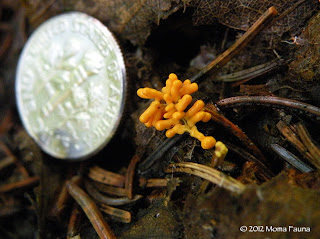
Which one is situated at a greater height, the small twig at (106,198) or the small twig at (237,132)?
the small twig at (237,132)

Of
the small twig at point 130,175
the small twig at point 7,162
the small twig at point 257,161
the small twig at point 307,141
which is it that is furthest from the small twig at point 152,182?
the small twig at point 7,162

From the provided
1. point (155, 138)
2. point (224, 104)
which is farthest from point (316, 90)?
point (155, 138)

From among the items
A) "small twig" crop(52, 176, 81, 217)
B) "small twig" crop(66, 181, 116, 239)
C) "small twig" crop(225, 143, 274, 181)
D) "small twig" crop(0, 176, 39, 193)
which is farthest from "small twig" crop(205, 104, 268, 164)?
"small twig" crop(0, 176, 39, 193)

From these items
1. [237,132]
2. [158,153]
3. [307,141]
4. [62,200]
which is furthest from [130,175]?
[307,141]

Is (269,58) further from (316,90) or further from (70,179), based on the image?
(70,179)

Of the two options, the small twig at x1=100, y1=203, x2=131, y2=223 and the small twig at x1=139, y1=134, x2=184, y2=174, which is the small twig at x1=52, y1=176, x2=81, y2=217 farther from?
the small twig at x1=139, y1=134, x2=184, y2=174

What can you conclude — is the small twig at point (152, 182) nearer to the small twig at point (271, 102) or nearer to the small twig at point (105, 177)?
the small twig at point (105, 177)

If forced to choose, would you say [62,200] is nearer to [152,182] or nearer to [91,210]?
[91,210]
